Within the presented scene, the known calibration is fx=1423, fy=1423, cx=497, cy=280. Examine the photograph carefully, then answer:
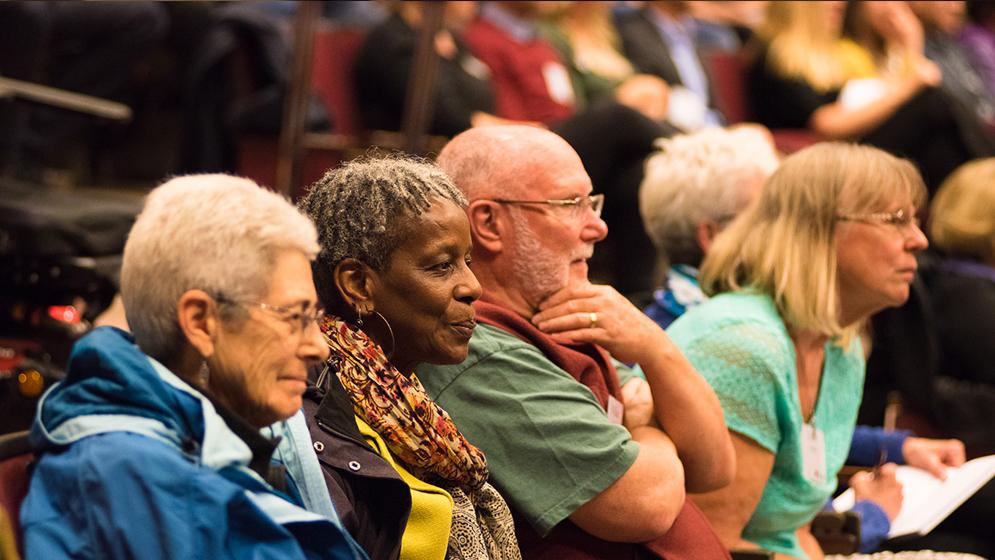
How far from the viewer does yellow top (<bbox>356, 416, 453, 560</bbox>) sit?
198cm

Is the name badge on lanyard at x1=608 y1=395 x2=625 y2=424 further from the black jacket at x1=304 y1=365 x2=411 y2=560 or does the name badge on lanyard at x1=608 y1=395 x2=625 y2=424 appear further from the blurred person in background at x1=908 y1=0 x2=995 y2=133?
the blurred person in background at x1=908 y1=0 x2=995 y2=133

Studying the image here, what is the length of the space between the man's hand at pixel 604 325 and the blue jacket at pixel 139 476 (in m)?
0.80

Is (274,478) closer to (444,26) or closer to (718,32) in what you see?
(444,26)

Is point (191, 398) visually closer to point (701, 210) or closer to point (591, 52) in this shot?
point (701, 210)

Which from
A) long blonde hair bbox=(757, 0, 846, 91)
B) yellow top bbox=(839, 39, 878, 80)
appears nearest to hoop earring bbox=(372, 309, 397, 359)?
long blonde hair bbox=(757, 0, 846, 91)

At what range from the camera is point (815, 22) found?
6.21 m

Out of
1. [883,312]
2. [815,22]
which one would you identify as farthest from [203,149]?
[815,22]

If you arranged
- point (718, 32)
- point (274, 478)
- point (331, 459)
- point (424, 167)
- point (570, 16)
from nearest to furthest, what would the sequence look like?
point (274, 478) < point (331, 459) < point (424, 167) < point (570, 16) < point (718, 32)

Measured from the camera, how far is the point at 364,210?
2.08 m

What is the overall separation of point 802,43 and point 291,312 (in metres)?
4.85

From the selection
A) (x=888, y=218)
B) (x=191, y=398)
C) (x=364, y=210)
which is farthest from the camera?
(x=888, y=218)

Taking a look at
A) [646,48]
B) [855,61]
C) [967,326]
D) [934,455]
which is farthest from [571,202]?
[855,61]

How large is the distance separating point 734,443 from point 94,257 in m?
1.47

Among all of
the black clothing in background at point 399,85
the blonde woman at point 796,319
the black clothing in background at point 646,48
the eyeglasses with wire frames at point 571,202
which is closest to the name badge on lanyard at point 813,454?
the blonde woman at point 796,319
